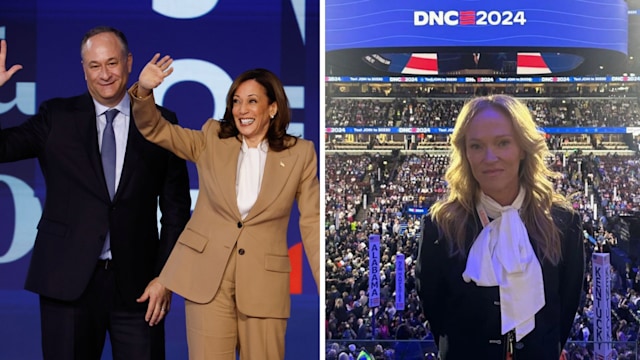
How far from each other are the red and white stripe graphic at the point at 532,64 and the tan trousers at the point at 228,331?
1.54 metres

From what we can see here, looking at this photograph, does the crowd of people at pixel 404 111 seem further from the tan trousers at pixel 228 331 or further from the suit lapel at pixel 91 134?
the suit lapel at pixel 91 134

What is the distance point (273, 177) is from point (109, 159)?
76 cm

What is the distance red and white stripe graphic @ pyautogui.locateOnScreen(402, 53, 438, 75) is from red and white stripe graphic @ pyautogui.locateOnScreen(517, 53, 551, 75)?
381 millimetres

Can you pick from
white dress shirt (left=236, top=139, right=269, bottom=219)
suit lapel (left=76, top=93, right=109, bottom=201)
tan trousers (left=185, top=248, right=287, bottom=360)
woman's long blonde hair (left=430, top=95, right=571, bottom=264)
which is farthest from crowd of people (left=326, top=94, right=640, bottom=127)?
suit lapel (left=76, top=93, right=109, bottom=201)

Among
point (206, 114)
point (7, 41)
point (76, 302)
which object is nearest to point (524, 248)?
point (206, 114)

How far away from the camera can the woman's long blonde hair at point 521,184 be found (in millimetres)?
4270

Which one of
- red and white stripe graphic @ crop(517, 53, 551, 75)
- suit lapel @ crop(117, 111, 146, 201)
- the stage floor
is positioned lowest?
the stage floor

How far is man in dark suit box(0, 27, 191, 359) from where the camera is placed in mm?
4211

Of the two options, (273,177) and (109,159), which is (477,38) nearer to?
(273,177)

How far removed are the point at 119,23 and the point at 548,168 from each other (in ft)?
7.23

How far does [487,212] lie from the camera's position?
432 centimetres

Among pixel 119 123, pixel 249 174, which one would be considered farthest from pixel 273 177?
pixel 119 123

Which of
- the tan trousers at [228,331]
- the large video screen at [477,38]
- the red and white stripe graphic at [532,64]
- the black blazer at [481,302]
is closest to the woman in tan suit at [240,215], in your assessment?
the tan trousers at [228,331]

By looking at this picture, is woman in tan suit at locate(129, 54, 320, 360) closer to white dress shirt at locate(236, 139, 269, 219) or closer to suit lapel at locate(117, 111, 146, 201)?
white dress shirt at locate(236, 139, 269, 219)
